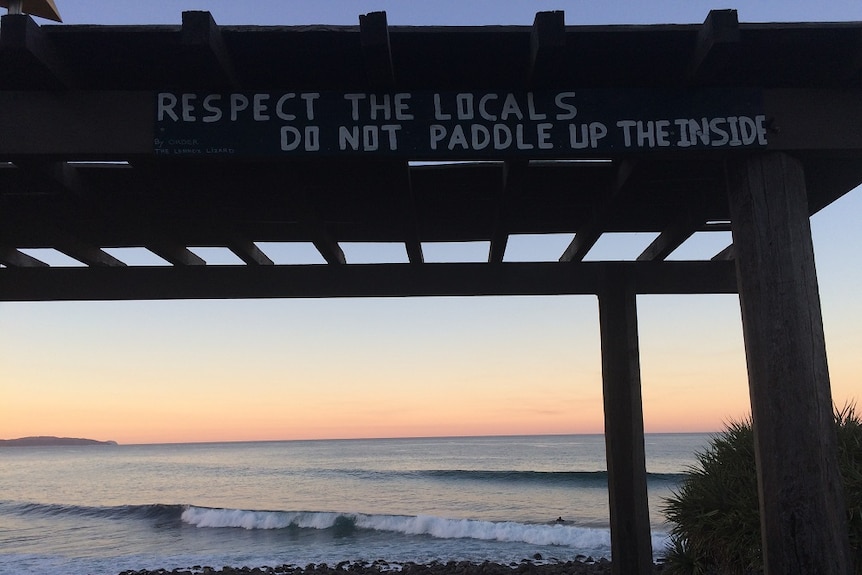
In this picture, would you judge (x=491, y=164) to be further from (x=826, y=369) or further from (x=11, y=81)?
(x=11, y=81)

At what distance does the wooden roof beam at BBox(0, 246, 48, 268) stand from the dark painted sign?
3.73 metres

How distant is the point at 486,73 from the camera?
11.7 feet

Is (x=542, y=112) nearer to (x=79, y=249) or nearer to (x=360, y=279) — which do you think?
(x=360, y=279)

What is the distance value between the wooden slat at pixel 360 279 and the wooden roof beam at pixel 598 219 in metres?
0.21

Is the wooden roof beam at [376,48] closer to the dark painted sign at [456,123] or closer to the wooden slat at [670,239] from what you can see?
the dark painted sign at [456,123]

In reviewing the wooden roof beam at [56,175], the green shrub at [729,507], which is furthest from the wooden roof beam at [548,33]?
the green shrub at [729,507]

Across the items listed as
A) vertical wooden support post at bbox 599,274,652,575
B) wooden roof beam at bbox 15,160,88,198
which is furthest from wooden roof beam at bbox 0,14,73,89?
vertical wooden support post at bbox 599,274,652,575

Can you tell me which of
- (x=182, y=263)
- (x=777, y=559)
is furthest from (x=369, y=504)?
(x=777, y=559)

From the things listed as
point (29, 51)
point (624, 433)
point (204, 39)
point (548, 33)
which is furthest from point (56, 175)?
point (624, 433)

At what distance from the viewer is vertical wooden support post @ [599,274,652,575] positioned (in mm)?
6102

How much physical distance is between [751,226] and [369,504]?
123 ft

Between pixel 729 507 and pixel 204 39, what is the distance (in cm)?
649

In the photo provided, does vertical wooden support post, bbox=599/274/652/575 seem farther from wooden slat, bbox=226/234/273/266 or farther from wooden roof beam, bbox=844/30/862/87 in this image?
wooden slat, bbox=226/234/273/266

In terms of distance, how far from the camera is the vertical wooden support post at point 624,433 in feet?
20.0
